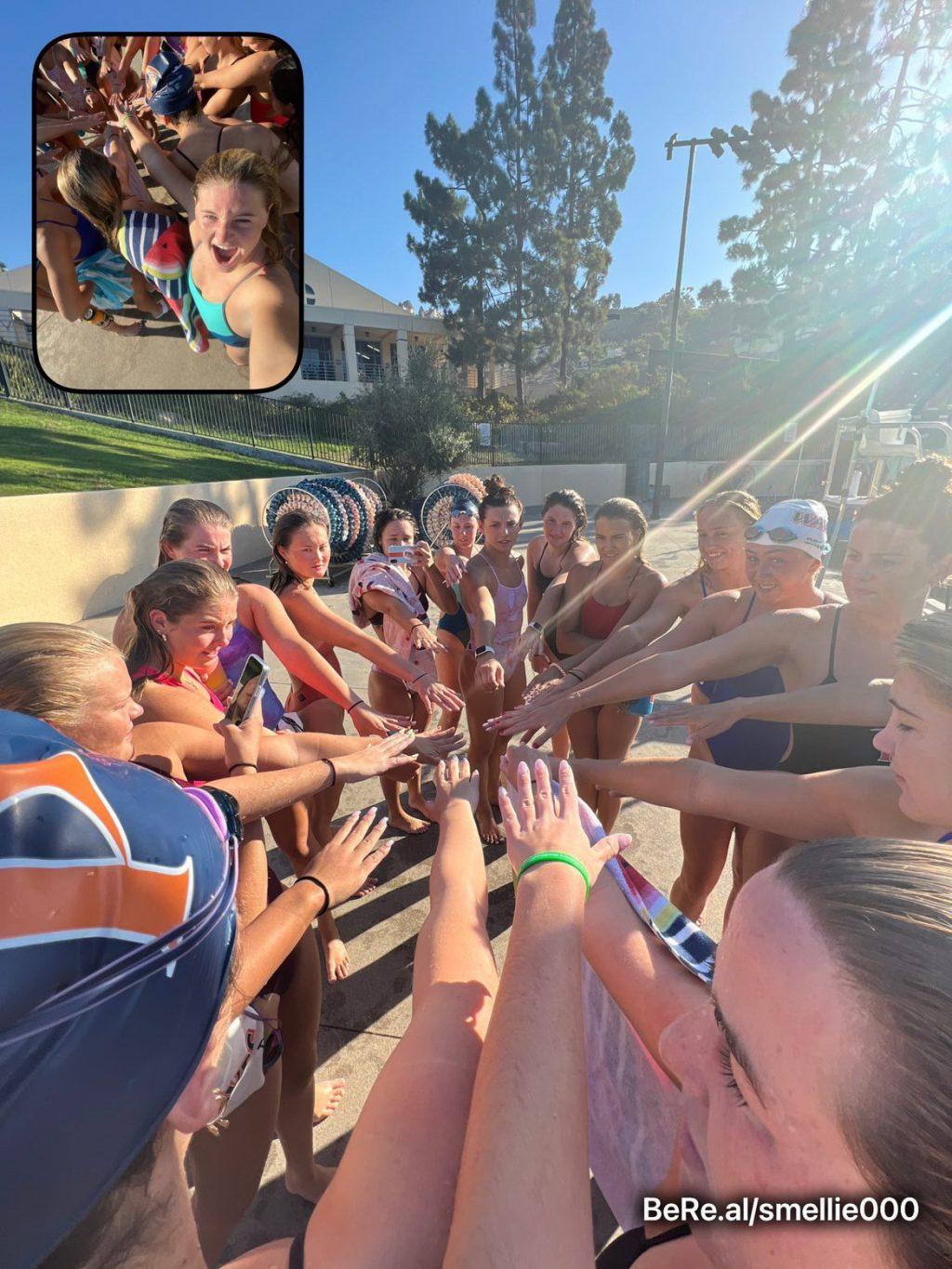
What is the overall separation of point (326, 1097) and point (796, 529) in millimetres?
2818

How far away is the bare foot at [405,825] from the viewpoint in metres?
3.60

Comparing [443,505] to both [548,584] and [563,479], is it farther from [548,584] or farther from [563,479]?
[563,479]

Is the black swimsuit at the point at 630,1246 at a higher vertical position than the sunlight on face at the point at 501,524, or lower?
lower

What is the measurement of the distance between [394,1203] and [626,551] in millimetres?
3235

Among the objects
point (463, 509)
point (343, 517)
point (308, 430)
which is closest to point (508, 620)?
point (463, 509)

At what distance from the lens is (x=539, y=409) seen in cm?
3162

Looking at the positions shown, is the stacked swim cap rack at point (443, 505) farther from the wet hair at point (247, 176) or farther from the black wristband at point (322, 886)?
the black wristband at point (322, 886)

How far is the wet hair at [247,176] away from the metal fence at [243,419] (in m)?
16.7

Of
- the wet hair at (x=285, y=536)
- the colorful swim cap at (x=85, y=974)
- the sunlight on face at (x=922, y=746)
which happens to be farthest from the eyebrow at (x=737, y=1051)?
the wet hair at (x=285, y=536)

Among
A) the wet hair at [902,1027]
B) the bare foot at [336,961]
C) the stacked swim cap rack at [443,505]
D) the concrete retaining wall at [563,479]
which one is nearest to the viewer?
the wet hair at [902,1027]

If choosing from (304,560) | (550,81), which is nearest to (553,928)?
(304,560)

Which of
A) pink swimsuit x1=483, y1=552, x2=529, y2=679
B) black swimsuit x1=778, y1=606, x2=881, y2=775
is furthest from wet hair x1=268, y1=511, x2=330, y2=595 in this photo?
black swimsuit x1=778, y1=606, x2=881, y2=775

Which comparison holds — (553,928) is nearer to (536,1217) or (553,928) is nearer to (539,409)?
(536,1217)

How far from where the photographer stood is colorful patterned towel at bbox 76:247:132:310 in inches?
55.7
